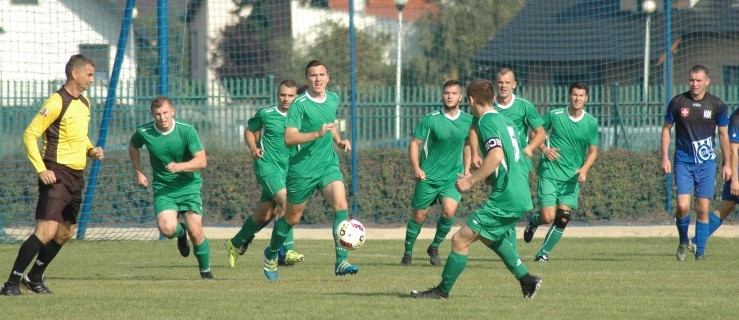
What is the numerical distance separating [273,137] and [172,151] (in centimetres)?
252

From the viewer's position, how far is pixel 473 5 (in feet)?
102

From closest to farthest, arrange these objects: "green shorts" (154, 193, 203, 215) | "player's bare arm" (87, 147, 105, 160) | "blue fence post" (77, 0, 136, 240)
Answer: "player's bare arm" (87, 147, 105, 160) < "green shorts" (154, 193, 203, 215) < "blue fence post" (77, 0, 136, 240)

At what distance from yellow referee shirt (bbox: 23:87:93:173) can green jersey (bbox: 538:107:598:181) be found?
564 centimetres

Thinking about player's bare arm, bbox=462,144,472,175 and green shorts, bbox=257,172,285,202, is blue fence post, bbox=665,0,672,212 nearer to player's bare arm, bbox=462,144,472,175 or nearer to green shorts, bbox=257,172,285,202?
player's bare arm, bbox=462,144,472,175

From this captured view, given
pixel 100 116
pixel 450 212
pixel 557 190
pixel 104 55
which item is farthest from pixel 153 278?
pixel 104 55

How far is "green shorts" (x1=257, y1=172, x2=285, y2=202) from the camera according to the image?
12570 millimetres

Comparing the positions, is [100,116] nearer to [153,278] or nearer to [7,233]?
[7,233]

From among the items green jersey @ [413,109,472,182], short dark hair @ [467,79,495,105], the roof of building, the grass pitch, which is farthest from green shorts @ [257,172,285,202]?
the roof of building

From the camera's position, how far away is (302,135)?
10.1 meters

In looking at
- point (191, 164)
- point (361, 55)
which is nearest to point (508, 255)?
point (191, 164)

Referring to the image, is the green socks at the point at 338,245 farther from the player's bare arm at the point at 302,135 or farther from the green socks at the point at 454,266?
the green socks at the point at 454,266

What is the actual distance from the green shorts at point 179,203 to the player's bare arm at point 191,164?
0.47m

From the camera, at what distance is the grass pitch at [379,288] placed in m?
7.95

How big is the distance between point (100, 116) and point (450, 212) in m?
7.51
